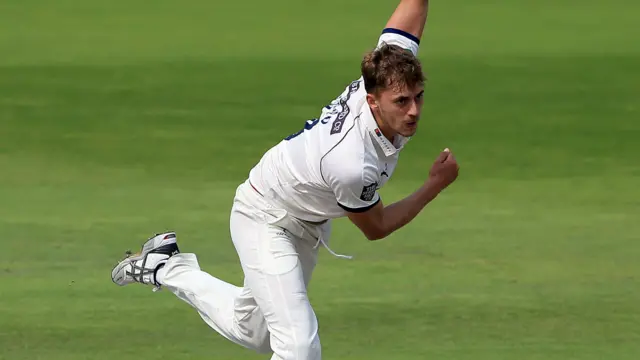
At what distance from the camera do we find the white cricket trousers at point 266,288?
6.07 metres

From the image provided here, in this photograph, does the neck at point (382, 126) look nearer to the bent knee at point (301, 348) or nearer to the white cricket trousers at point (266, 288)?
the white cricket trousers at point (266, 288)

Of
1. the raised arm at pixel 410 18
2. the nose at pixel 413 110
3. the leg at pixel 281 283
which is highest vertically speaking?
the raised arm at pixel 410 18

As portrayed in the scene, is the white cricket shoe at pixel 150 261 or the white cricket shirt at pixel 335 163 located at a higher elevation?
the white cricket shirt at pixel 335 163

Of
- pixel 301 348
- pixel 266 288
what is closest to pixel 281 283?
pixel 266 288

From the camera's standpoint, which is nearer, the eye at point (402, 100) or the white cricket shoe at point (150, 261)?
the eye at point (402, 100)

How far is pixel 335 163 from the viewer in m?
5.84

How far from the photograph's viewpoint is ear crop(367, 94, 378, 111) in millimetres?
5864

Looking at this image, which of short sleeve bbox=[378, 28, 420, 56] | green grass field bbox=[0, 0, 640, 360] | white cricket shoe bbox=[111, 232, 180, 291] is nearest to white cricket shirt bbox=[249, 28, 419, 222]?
short sleeve bbox=[378, 28, 420, 56]

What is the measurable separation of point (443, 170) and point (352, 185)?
20.2 inches

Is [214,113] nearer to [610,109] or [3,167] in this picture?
[3,167]

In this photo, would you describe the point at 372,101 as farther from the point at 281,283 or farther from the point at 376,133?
the point at 281,283

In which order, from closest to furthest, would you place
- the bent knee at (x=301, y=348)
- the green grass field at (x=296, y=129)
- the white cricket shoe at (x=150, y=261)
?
the bent knee at (x=301, y=348) → the white cricket shoe at (x=150, y=261) → the green grass field at (x=296, y=129)

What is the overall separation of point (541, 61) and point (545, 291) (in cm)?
614

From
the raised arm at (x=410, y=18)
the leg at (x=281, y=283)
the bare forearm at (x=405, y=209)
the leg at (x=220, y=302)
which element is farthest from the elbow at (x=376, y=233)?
the raised arm at (x=410, y=18)
